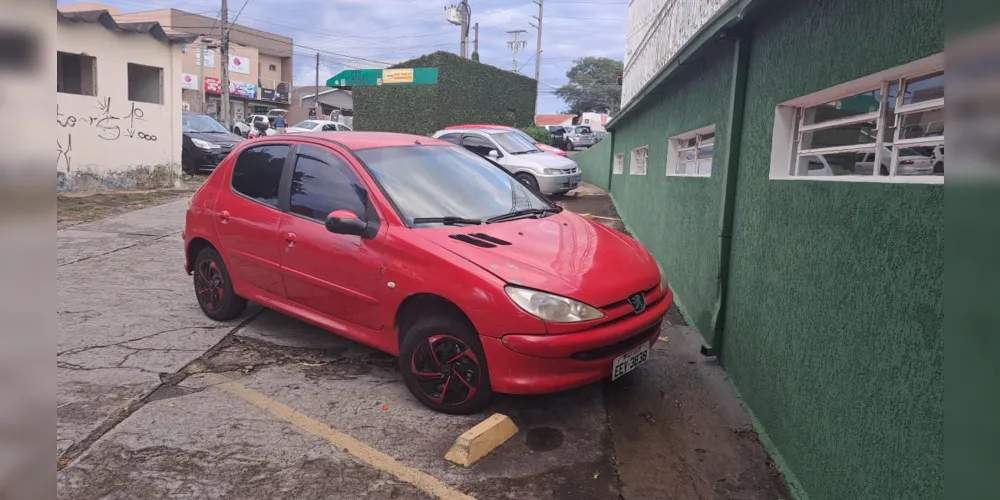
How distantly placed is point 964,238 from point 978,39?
0.21 m

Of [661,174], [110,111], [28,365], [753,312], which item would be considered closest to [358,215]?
[753,312]

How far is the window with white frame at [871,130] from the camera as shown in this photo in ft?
7.65

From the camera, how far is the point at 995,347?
2.24 feet

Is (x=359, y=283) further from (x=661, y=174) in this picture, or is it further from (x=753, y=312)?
(x=661, y=174)

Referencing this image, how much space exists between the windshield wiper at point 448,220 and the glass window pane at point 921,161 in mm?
2380

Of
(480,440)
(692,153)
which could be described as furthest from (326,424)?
(692,153)

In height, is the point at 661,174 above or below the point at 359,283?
above

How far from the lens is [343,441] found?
3.47 metres

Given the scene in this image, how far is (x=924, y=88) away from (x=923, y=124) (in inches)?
5.3

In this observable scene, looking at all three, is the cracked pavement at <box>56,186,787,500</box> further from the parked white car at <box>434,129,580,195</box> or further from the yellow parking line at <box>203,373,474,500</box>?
the parked white car at <box>434,129,580,195</box>

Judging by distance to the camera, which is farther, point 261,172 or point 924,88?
point 261,172

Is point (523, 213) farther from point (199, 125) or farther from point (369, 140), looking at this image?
point (199, 125)

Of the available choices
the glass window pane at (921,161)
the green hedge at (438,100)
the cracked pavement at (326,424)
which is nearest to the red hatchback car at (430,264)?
the cracked pavement at (326,424)

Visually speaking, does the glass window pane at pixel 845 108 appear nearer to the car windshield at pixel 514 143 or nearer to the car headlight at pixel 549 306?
the car headlight at pixel 549 306
